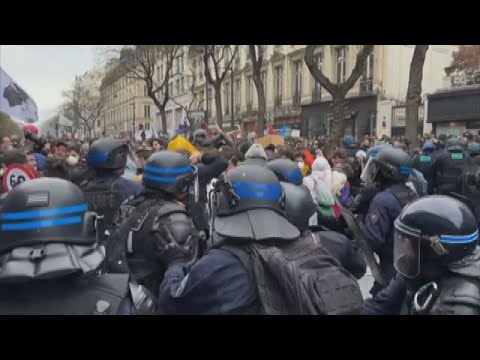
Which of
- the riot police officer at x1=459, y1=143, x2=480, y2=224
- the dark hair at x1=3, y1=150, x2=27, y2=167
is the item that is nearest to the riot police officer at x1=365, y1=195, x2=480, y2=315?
the dark hair at x1=3, y1=150, x2=27, y2=167

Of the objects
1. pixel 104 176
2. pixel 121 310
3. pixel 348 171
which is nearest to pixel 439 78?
pixel 348 171

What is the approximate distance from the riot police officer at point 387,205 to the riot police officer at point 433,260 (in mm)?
1702

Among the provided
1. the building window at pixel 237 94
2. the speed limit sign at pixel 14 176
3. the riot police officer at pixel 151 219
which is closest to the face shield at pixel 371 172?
the riot police officer at pixel 151 219

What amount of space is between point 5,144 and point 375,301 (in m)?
6.78

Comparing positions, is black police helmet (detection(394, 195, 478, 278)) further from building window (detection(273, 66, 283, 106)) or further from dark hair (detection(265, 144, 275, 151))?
building window (detection(273, 66, 283, 106))

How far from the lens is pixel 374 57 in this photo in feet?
86.6

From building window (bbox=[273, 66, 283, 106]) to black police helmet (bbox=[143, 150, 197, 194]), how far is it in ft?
105

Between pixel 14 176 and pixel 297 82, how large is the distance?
2962 centimetres

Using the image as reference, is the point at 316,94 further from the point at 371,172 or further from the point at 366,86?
the point at 371,172

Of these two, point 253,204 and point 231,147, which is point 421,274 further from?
point 231,147

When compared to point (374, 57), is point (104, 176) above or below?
below

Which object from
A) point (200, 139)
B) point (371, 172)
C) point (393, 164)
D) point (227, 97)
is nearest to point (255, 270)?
point (393, 164)

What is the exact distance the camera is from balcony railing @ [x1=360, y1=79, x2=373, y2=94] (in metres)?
26.8

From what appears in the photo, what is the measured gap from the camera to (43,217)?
173 cm
